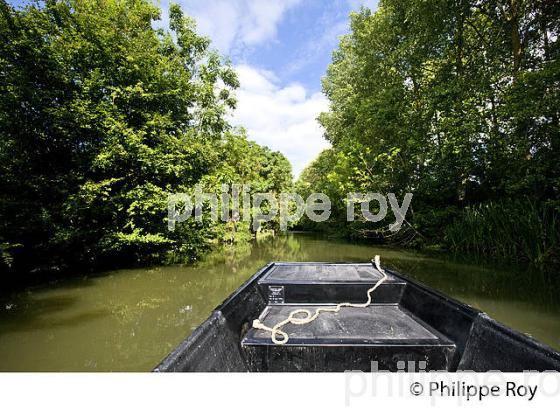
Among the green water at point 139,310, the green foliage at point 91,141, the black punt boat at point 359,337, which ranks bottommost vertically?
the green water at point 139,310

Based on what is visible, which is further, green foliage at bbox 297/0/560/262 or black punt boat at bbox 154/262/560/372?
green foliage at bbox 297/0/560/262

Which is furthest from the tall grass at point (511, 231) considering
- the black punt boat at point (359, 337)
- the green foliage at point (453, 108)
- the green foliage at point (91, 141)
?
the green foliage at point (91, 141)

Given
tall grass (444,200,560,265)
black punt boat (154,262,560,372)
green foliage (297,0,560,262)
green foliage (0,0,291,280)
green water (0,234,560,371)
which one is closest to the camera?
black punt boat (154,262,560,372)

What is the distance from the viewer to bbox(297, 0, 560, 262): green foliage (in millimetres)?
7598

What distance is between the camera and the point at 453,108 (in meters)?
9.74

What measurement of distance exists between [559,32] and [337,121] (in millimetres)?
13200

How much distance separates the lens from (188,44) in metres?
13.0

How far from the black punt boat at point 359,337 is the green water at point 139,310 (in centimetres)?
154

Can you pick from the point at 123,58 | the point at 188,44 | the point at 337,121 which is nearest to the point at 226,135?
the point at 188,44

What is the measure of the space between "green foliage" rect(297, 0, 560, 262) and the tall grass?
0.25 metres

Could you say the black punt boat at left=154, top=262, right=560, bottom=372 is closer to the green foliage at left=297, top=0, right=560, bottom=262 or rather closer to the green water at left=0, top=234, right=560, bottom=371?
the green water at left=0, top=234, right=560, bottom=371

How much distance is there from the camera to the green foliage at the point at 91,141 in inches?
260

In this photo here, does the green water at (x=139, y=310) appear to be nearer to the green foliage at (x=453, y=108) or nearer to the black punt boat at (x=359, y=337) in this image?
the black punt boat at (x=359, y=337)

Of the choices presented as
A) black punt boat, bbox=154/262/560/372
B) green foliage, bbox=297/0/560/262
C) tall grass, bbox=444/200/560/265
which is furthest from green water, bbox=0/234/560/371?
green foliage, bbox=297/0/560/262
